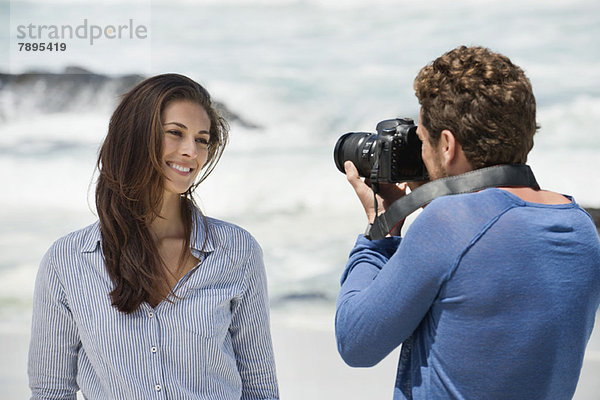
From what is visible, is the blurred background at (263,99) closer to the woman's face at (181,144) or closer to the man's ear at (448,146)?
the woman's face at (181,144)

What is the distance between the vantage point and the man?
886 millimetres

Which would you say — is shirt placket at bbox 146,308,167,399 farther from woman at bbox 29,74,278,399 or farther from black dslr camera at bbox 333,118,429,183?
black dslr camera at bbox 333,118,429,183

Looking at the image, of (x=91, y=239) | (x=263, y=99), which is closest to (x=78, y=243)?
(x=91, y=239)

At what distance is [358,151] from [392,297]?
39 cm

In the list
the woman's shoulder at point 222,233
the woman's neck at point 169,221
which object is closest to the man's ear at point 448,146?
the woman's shoulder at point 222,233

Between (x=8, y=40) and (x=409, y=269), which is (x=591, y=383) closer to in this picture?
(x=409, y=269)

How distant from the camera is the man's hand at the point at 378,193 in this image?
1.18 m

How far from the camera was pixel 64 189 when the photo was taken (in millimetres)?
4547

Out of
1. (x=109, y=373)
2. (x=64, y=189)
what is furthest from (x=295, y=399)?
(x=109, y=373)

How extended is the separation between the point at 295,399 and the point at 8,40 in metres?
3.00

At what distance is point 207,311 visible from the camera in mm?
1307

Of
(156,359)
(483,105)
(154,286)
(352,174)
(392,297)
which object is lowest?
(156,359)

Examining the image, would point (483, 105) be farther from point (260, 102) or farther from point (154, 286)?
point (260, 102)

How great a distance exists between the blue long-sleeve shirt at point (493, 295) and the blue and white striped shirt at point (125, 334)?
0.45 metres
